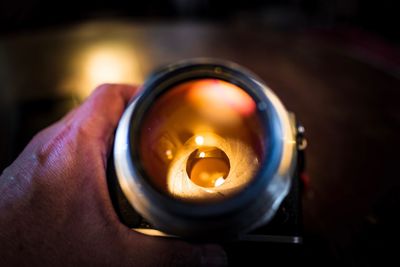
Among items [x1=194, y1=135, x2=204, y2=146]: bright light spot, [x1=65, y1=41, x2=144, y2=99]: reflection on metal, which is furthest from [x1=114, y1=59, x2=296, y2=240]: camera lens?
[x1=65, y1=41, x2=144, y2=99]: reflection on metal

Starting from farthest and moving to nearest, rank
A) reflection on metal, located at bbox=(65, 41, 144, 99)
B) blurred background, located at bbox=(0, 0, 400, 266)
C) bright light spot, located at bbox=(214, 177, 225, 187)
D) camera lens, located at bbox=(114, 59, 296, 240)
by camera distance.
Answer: reflection on metal, located at bbox=(65, 41, 144, 99)
blurred background, located at bbox=(0, 0, 400, 266)
bright light spot, located at bbox=(214, 177, 225, 187)
camera lens, located at bbox=(114, 59, 296, 240)

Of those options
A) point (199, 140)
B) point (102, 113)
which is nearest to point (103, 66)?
point (102, 113)

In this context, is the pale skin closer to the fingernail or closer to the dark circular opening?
the fingernail

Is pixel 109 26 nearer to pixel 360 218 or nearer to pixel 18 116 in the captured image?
pixel 18 116

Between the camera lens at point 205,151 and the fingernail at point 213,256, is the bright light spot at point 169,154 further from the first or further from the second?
the fingernail at point 213,256

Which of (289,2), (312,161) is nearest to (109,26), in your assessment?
(312,161)

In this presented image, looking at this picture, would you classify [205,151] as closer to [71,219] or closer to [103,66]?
[71,219]
